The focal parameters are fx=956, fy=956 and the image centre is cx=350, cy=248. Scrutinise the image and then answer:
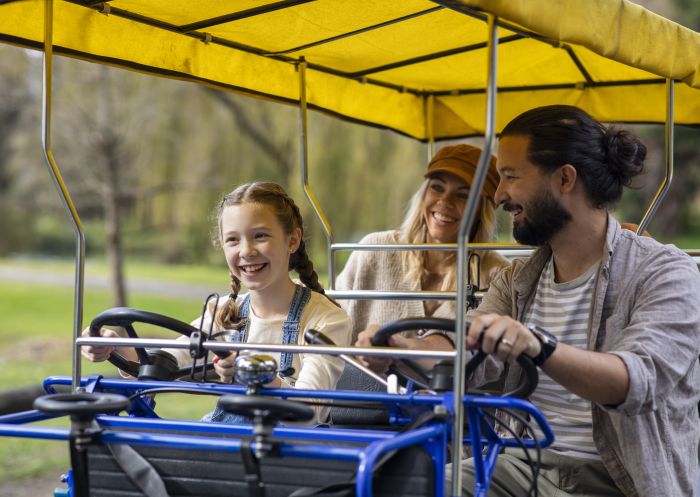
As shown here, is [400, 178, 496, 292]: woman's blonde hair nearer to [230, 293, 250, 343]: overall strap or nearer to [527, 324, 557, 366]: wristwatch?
[230, 293, 250, 343]: overall strap

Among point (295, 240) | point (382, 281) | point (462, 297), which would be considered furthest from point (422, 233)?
point (462, 297)

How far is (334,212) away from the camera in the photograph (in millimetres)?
11359

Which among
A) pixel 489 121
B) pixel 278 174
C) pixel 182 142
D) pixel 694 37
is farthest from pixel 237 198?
pixel 182 142

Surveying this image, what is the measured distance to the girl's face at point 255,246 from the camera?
3521mm

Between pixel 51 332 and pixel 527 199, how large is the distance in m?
11.1

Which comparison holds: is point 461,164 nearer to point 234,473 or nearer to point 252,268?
point 252,268

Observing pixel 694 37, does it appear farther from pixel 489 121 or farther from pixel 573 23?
pixel 489 121

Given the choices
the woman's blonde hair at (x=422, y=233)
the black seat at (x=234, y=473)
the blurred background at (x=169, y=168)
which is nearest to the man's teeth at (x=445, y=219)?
the woman's blonde hair at (x=422, y=233)

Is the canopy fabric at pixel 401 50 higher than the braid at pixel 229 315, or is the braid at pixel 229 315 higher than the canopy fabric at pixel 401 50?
the canopy fabric at pixel 401 50

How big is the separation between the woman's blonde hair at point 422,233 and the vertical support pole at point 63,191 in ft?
7.38

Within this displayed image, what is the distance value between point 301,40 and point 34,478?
5.26 m

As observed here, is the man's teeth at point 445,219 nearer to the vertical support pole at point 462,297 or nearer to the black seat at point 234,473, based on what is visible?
the vertical support pole at point 462,297

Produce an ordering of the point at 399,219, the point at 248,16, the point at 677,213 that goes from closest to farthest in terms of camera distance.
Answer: the point at 248,16
the point at 399,219
the point at 677,213

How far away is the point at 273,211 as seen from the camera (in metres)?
3.65
